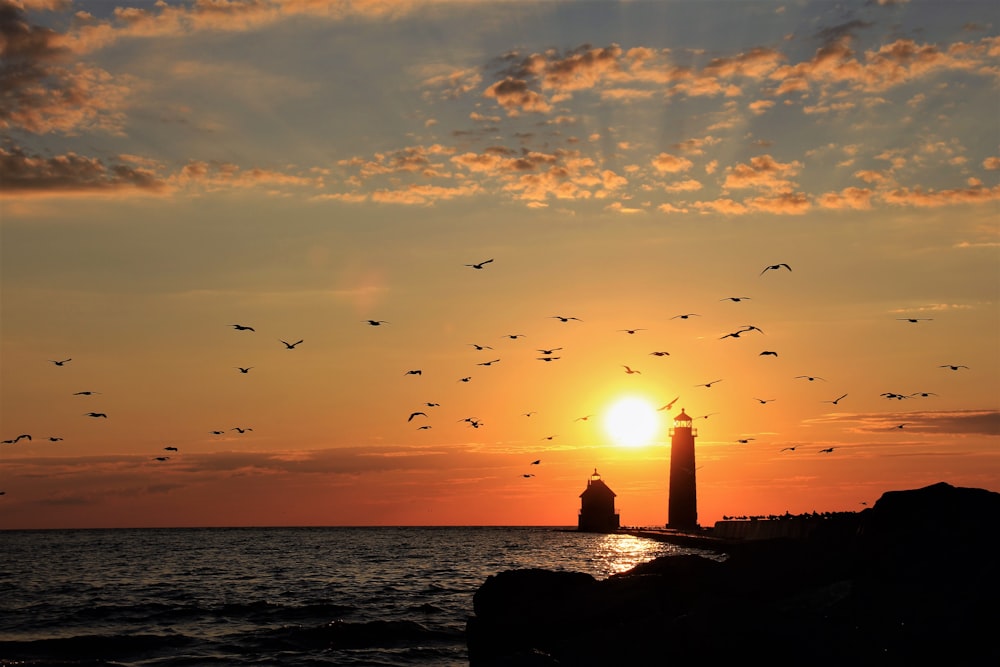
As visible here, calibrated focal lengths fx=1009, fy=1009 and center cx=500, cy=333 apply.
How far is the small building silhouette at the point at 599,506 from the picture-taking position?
14750 centimetres

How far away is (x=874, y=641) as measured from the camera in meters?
19.4

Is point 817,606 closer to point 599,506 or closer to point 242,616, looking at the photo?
point 242,616

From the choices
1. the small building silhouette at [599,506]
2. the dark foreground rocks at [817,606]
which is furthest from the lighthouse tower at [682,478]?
the dark foreground rocks at [817,606]

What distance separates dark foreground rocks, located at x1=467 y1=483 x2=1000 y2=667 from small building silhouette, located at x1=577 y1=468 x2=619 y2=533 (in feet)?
402

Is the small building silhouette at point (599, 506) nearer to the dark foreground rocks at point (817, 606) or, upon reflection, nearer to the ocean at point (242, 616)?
the ocean at point (242, 616)

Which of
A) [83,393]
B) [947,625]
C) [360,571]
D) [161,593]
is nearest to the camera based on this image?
[947,625]

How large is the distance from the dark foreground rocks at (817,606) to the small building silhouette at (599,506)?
12240 centimetres

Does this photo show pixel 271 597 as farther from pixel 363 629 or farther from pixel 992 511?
Answer: pixel 992 511

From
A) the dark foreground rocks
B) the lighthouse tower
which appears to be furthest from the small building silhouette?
the dark foreground rocks

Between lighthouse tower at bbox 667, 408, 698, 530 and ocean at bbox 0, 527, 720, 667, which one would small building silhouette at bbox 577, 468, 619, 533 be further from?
ocean at bbox 0, 527, 720, 667

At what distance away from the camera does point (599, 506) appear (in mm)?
148375

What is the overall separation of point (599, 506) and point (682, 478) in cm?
3355

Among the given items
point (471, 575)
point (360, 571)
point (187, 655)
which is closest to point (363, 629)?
point (187, 655)

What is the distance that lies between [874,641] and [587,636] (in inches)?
225
